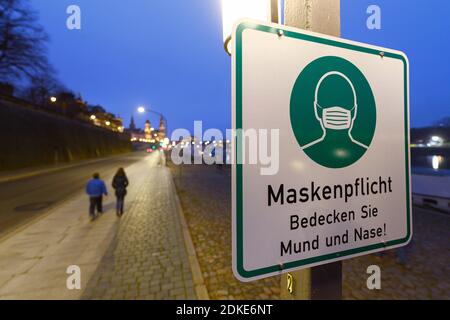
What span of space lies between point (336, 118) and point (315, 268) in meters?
0.71

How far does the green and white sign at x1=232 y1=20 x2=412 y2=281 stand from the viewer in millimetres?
918

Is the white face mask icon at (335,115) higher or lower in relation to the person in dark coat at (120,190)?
higher

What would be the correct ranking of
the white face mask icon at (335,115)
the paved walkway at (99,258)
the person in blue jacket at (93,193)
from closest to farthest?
the white face mask icon at (335,115), the paved walkway at (99,258), the person in blue jacket at (93,193)

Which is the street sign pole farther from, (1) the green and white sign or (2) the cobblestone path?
(2) the cobblestone path

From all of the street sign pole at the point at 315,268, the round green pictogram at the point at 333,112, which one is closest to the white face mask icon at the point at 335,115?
the round green pictogram at the point at 333,112

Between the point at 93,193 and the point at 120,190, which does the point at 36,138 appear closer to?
the point at 93,193

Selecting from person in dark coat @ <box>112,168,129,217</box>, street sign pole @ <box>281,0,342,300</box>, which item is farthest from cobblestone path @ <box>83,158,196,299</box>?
street sign pole @ <box>281,0,342,300</box>

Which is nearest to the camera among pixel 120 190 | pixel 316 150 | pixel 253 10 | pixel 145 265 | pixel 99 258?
pixel 316 150

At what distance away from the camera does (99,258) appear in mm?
4934

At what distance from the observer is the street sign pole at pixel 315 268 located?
1077 mm

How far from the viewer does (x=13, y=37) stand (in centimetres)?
2845

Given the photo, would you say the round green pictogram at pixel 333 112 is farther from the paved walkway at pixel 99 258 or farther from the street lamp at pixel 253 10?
the paved walkway at pixel 99 258

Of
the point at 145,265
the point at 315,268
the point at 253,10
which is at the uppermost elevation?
the point at 253,10

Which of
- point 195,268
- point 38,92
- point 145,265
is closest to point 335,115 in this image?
point 195,268
